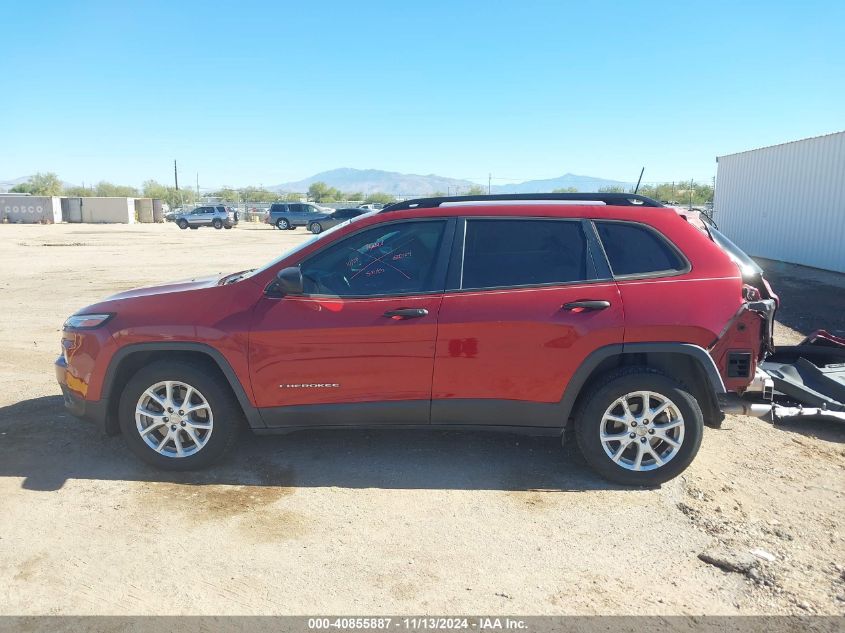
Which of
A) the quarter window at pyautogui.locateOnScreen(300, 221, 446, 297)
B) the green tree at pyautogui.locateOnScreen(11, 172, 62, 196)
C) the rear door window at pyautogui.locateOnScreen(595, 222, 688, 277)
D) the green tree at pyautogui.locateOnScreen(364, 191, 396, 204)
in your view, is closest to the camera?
the rear door window at pyautogui.locateOnScreen(595, 222, 688, 277)

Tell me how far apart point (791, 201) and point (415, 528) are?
1792 centimetres

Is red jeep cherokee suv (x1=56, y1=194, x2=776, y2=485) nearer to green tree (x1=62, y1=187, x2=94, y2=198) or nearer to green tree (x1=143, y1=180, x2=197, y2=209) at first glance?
green tree (x1=143, y1=180, x2=197, y2=209)

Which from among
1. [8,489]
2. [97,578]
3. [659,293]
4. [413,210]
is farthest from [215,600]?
[659,293]

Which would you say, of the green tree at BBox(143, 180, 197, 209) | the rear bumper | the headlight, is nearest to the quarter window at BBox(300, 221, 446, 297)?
the headlight

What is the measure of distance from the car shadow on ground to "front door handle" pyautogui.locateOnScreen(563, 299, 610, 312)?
1158 millimetres

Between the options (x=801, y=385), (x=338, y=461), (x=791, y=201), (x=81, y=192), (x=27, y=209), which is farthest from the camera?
(x=81, y=192)

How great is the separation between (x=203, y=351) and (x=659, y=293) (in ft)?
9.61

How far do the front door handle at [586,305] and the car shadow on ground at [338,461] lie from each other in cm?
116

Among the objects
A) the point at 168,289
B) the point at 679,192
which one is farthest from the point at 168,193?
the point at 168,289

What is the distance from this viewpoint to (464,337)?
3.94 meters

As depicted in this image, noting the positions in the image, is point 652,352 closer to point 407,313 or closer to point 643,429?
point 643,429

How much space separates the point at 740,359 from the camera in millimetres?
3986

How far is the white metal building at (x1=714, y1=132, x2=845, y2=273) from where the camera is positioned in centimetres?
1545

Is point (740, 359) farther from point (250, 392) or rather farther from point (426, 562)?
point (250, 392)
